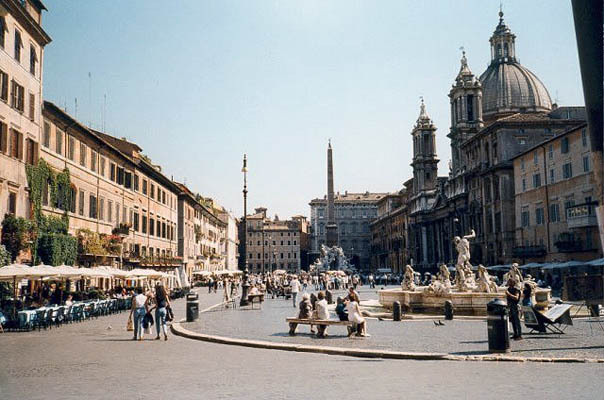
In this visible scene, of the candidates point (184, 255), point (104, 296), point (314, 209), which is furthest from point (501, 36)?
point (104, 296)

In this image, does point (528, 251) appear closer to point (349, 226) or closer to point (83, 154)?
point (83, 154)

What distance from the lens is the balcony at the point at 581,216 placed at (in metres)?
43.4

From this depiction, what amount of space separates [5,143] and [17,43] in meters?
4.77

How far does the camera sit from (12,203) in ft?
85.7

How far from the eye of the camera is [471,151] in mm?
77375

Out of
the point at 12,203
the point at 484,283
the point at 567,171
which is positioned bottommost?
the point at 484,283

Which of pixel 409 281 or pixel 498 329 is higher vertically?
pixel 409 281

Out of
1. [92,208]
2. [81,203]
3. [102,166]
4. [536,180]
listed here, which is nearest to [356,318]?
[81,203]

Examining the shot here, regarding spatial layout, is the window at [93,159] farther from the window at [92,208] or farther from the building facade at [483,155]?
the building facade at [483,155]

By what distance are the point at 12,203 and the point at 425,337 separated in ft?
59.7

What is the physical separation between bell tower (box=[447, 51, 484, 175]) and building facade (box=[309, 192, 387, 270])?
66.7 meters

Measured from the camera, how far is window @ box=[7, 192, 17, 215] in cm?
2584

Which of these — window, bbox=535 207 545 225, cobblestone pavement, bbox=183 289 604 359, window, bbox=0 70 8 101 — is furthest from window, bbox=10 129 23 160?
window, bbox=535 207 545 225

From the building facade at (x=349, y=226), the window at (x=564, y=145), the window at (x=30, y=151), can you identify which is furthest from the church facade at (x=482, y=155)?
the window at (x=30, y=151)
